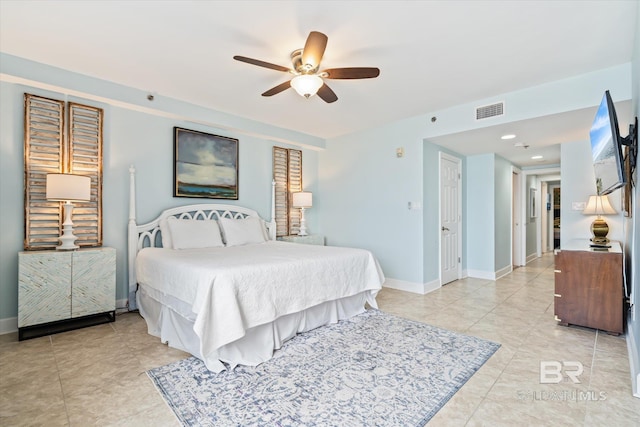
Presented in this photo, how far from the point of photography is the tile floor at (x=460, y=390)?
171 cm

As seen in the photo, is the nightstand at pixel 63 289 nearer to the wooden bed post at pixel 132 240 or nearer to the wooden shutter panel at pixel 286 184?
the wooden bed post at pixel 132 240

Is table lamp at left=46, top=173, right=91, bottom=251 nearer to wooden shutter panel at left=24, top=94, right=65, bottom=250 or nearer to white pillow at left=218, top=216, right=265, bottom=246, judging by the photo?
wooden shutter panel at left=24, top=94, right=65, bottom=250

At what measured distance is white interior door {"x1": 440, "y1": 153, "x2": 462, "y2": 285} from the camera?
4906 mm

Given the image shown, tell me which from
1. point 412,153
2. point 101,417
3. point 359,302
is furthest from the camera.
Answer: point 412,153

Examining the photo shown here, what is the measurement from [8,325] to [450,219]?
5.56 metres

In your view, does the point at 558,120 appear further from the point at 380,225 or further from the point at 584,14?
the point at 380,225

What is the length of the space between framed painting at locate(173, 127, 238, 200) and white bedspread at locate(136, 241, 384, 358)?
42.1 inches

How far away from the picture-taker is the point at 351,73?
2.52m

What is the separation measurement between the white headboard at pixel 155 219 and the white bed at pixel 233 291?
0.01m

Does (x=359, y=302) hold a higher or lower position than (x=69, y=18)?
lower

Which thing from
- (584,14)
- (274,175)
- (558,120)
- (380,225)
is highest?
(584,14)

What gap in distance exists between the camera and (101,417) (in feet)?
5.59

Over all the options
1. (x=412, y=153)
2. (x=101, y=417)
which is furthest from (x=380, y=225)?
(x=101, y=417)

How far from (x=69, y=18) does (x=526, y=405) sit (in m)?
3.98
